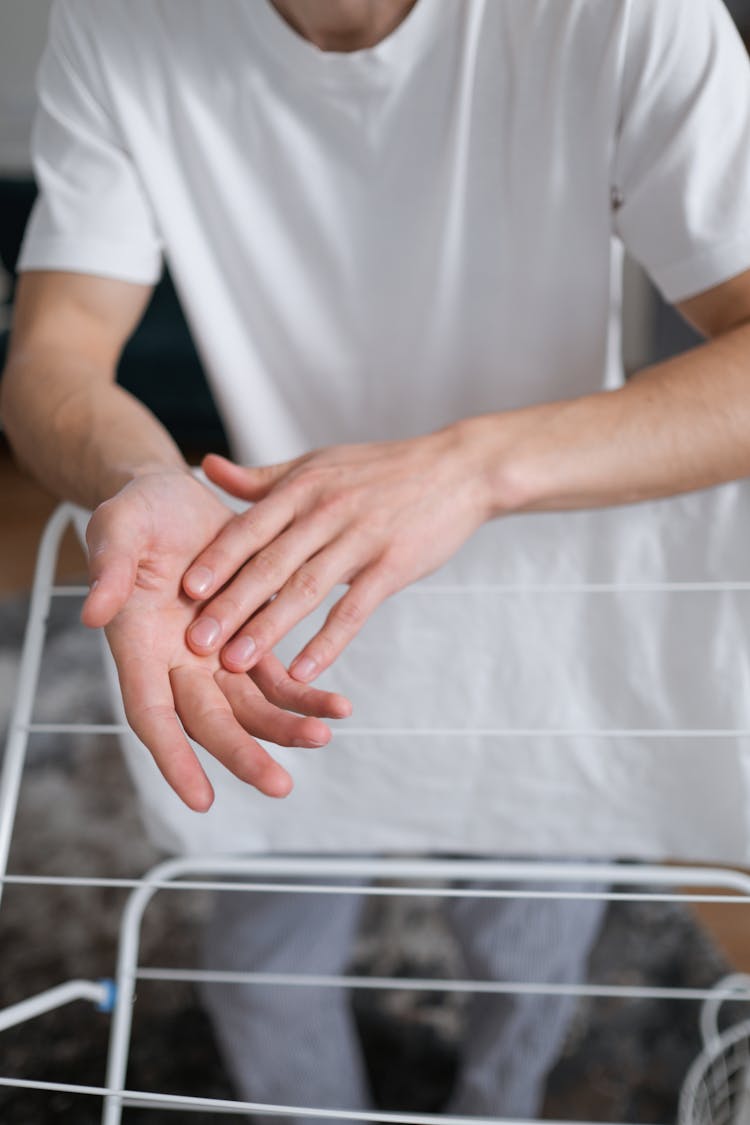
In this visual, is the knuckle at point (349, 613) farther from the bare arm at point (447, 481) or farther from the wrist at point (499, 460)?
the wrist at point (499, 460)

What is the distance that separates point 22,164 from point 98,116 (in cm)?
284

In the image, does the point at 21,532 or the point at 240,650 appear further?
the point at 21,532

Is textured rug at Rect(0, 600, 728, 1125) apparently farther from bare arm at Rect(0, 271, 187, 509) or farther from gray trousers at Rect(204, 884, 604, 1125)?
bare arm at Rect(0, 271, 187, 509)

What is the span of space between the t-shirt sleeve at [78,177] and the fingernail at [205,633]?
424 mm

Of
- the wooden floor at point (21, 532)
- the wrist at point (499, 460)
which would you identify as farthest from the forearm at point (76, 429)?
the wooden floor at point (21, 532)

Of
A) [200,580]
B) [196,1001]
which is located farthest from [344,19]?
[196,1001]

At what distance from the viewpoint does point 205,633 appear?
66cm

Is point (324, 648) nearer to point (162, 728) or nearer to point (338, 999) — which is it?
point (162, 728)

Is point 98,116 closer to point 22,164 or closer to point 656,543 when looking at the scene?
point 656,543

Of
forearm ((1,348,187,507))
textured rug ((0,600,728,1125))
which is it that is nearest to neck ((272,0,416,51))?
forearm ((1,348,187,507))

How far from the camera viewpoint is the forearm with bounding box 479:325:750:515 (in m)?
0.76

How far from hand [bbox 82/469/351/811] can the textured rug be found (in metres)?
0.97

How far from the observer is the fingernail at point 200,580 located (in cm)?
68

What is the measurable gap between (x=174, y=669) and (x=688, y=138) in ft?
1.66
